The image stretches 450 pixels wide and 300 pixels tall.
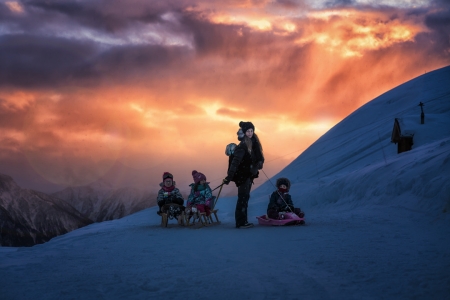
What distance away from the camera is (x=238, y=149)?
915 centimetres

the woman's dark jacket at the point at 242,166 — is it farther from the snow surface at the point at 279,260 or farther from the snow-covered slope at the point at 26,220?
the snow-covered slope at the point at 26,220

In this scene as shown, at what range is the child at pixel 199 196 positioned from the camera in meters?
9.79

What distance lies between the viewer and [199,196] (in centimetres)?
1000

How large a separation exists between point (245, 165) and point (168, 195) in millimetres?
2375

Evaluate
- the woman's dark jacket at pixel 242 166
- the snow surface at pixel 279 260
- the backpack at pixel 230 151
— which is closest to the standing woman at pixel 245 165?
the woman's dark jacket at pixel 242 166

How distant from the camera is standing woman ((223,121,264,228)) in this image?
Result: 8.95 metres

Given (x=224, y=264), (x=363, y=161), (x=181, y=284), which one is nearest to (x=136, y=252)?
(x=224, y=264)

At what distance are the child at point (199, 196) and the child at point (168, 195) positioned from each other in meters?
0.33

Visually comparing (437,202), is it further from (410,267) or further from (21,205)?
(21,205)

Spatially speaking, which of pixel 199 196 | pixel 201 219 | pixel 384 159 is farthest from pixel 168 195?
pixel 384 159

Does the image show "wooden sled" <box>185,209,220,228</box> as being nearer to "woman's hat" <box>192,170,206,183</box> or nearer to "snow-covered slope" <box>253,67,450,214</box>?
"woman's hat" <box>192,170,206,183</box>

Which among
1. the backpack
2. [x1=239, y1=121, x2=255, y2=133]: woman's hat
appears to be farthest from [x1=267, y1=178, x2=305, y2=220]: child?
[x1=239, y1=121, x2=255, y2=133]: woman's hat

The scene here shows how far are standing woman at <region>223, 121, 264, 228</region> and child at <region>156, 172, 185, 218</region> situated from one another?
1.84m

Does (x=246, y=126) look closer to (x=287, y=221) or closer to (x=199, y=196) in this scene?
(x=199, y=196)
